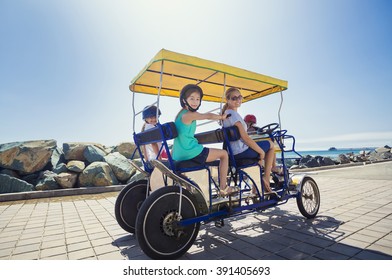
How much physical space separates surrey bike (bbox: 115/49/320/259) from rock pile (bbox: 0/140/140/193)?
163 inches

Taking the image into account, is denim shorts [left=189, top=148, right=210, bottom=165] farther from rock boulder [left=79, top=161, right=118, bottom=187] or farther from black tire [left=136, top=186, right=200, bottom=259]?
rock boulder [left=79, top=161, right=118, bottom=187]

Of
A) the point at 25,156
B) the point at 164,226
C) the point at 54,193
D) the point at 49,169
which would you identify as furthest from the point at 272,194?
the point at 25,156

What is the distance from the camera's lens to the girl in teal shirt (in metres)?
2.77

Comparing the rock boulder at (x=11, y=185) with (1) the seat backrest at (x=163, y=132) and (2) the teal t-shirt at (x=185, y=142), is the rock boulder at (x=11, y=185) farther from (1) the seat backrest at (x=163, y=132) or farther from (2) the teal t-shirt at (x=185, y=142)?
(2) the teal t-shirt at (x=185, y=142)

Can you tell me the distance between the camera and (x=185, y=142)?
2789mm

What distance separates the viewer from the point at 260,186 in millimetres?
3477

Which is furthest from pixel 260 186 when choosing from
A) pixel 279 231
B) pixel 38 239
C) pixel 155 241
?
pixel 38 239

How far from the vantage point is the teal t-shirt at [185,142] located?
279cm

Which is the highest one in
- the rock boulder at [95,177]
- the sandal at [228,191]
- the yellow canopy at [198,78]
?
the yellow canopy at [198,78]

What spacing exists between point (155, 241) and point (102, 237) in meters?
1.42

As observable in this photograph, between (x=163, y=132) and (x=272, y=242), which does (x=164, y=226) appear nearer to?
(x=163, y=132)

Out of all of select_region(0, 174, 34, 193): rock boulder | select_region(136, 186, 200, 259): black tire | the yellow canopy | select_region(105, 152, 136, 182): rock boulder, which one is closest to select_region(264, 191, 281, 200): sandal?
select_region(136, 186, 200, 259): black tire

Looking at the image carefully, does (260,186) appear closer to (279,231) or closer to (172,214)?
(279,231)

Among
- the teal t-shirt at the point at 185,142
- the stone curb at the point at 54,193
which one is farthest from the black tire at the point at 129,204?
the stone curb at the point at 54,193
